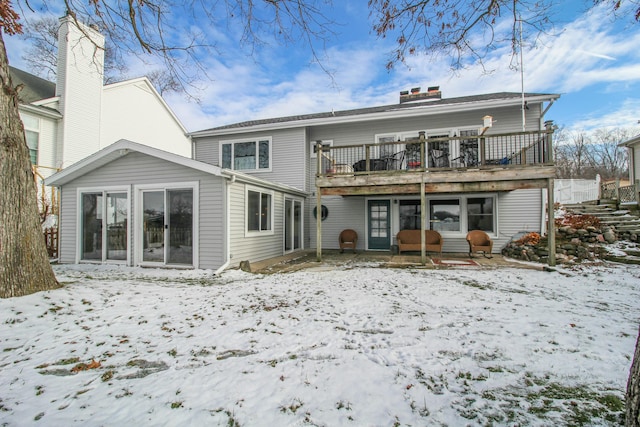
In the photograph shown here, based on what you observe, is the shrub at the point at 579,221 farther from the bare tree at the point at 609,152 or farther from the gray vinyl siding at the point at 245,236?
the bare tree at the point at 609,152

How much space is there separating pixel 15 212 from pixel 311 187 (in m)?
8.41

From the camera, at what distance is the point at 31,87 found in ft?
38.7

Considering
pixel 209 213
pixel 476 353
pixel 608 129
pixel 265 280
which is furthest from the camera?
pixel 608 129

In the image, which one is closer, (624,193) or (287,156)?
(287,156)

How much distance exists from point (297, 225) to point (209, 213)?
4.35m

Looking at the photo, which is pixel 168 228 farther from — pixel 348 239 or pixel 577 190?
pixel 577 190

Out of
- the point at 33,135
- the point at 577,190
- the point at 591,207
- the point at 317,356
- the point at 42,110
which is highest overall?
the point at 42,110

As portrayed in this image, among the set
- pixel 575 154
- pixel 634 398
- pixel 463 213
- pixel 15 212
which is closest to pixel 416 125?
pixel 463 213

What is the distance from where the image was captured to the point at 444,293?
15.9 ft

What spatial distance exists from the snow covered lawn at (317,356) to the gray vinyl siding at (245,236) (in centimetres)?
234

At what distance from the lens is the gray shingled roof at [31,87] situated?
1104 centimetres

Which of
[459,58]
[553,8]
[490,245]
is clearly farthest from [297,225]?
[553,8]

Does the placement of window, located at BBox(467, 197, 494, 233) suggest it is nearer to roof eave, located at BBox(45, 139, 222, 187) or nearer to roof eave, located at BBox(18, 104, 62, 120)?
→ roof eave, located at BBox(45, 139, 222, 187)

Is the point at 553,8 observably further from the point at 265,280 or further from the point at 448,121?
the point at 448,121
